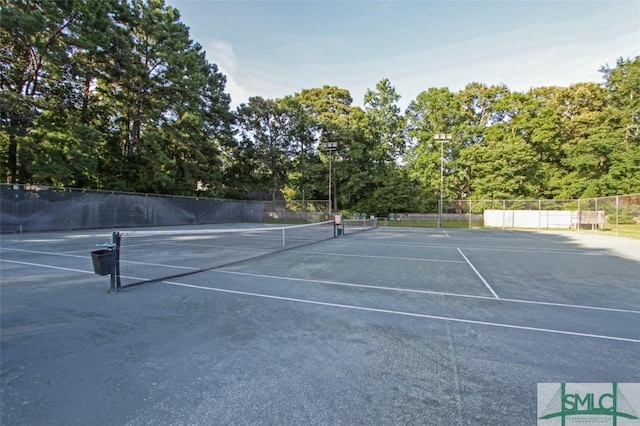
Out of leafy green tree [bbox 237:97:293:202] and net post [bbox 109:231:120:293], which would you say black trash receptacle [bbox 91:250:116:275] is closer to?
net post [bbox 109:231:120:293]

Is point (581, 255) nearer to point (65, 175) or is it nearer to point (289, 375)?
point (289, 375)

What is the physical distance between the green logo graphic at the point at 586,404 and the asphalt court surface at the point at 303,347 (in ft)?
0.37

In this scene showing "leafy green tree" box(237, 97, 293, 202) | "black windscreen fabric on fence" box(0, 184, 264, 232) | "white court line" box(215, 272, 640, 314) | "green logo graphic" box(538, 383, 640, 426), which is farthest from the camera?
"leafy green tree" box(237, 97, 293, 202)

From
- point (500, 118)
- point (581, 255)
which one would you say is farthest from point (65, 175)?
point (500, 118)

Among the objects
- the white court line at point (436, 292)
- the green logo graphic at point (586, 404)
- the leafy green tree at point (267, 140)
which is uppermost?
the leafy green tree at point (267, 140)

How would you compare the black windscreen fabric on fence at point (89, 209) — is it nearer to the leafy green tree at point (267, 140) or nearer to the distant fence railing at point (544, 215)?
the leafy green tree at point (267, 140)

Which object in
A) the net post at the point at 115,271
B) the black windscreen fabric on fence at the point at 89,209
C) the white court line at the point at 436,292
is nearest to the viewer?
the white court line at the point at 436,292

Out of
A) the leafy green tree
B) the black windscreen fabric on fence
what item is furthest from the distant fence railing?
the black windscreen fabric on fence

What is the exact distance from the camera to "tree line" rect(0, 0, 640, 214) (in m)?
23.4

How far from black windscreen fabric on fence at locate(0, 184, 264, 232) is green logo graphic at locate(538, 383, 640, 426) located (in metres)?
24.0

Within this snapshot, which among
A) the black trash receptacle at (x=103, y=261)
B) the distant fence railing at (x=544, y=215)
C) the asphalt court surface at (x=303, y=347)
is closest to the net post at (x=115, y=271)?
the black trash receptacle at (x=103, y=261)

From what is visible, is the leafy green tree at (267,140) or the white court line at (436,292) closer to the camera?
the white court line at (436,292)

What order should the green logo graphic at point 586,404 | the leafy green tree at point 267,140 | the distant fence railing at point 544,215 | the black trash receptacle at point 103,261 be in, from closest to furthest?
the green logo graphic at point 586,404 < the black trash receptacle at point 103,261 < the distant fence railing at point 544,215 < the leafy green tree at point 267,140

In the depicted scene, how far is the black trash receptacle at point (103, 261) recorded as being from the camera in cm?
586
